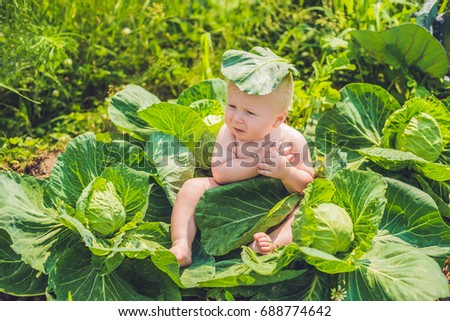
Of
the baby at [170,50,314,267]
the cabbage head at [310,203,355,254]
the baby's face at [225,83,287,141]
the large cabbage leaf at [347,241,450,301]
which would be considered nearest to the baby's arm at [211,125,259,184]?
the baby at [170,50,314,267]

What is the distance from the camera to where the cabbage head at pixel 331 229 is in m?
2.85

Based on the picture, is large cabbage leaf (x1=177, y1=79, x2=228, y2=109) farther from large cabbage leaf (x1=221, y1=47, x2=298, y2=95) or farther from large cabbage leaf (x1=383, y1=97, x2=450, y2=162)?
large cabbage leaf (x1=383, y1=97, x2=450, y2=162)

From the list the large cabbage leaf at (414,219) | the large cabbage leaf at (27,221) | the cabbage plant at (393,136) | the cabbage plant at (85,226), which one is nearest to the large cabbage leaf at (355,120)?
the cabbage plant at (393,136)

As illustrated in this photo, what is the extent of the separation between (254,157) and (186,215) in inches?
17.0

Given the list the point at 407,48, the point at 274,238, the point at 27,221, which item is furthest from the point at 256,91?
the point at 407,48

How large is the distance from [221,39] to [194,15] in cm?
29

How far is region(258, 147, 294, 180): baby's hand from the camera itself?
3.09m

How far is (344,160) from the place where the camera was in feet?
10.8

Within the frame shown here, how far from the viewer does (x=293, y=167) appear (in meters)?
3.17

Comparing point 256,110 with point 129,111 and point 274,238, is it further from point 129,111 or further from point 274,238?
point 129,111

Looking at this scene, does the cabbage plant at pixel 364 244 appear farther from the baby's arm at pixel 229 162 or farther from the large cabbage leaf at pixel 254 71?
the large cabbage leaf at pixel 254 71

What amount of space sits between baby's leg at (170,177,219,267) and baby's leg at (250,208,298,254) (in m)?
0.31

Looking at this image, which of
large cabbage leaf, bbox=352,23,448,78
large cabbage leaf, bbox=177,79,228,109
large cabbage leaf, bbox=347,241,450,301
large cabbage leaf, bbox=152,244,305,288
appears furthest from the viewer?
large cabbage leaf, bbox=352,23,448,78

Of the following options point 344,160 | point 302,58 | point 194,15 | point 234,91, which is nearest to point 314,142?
point 344,160
